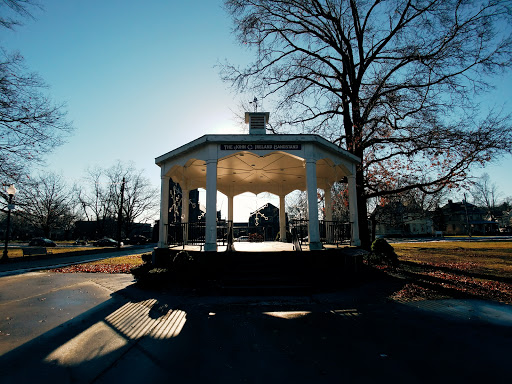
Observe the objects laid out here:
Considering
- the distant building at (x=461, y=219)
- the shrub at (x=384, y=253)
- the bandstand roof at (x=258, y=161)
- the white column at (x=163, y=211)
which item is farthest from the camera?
the distant building at (x=461, y=219)

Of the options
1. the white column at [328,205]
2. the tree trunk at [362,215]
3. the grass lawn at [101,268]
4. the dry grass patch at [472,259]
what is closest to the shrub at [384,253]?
the tree trunk at [362,215]

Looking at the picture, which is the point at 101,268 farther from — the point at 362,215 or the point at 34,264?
the point at 362,215

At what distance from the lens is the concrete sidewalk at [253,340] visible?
3.34 metres

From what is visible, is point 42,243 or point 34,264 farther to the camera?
point 42,243

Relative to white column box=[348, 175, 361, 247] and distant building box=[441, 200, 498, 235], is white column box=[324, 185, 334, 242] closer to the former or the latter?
white column box=[348, 175, 361, 247]

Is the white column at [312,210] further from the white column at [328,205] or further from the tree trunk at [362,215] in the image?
the tree trunk at [362,215]

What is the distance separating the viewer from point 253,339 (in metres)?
4.44

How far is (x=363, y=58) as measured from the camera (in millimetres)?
16109

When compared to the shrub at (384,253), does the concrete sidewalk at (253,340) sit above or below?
below

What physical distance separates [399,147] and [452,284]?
26.9 ft

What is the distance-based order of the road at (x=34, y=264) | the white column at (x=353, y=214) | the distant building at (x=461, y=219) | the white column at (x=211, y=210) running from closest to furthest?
the white column at (x=211, y=210), the white column at (x=353, y=214), the road at (x=34, y=264), the distant building at (x=461, y=219)

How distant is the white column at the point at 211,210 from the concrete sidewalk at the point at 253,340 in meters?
2.12

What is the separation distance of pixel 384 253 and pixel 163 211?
31.6 ft

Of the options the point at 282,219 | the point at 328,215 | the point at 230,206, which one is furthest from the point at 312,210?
the point at 230,206
